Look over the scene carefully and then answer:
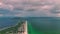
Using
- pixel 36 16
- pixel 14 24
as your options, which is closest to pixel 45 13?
pixel 36 16

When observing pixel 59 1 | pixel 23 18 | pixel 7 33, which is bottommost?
pixel 7 33

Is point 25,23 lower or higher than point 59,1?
lower

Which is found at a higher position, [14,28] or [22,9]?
[22,9]

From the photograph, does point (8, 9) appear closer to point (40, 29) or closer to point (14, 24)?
point (14, 24)

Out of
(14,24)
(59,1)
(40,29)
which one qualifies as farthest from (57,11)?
(14,24)

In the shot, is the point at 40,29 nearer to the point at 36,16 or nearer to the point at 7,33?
the point at 36,16
